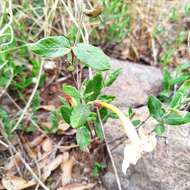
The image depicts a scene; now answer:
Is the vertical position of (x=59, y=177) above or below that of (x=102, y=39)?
below

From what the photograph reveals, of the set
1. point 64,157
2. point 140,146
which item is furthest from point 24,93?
point 140,146

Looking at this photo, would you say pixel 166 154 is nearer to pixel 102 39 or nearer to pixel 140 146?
pixel 140 146

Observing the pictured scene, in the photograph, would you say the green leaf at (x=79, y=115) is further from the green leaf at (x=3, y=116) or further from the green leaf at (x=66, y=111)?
the green leaf at (x=3, y=116)

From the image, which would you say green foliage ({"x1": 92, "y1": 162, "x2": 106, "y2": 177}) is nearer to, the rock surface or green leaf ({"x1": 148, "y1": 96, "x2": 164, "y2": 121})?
the rock surface

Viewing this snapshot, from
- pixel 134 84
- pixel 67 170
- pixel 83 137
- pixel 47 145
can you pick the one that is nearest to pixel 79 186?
pixel 67 170

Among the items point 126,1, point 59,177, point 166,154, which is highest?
point 126,1

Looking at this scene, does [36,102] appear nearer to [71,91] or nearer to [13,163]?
[13,163]
